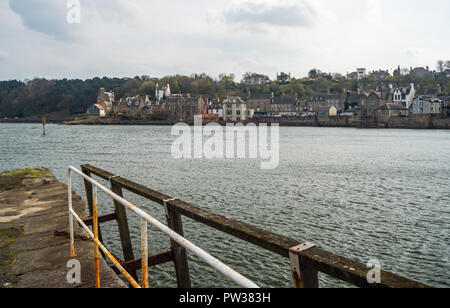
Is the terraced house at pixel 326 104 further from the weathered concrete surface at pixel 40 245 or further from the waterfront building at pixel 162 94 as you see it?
the weathered concrete surface at pixel 40 245

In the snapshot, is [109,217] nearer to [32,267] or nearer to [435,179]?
[32,267]

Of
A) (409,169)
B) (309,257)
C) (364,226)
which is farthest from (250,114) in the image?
(309,257)

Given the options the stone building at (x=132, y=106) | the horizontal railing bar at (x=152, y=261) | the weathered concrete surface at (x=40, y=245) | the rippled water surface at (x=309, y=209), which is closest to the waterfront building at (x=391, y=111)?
the rippled water surface at (x=309, y=209)

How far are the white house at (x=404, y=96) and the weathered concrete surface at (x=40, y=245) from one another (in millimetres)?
122925

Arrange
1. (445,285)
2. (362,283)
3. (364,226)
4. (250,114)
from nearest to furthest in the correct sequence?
(362,283)
(445,285)
(364,226)
(250,114)

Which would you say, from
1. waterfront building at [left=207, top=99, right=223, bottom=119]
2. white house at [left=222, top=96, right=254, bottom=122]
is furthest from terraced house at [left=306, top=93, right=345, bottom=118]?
waterfront building at [left=207, top=99, right=223, bottom=119]

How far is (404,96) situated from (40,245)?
414 ft

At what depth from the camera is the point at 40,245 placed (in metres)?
5.75

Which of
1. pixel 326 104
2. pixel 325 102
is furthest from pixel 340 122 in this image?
pixel 325 102

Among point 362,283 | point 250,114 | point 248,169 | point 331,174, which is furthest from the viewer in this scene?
point 250,114

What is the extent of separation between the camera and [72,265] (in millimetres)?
4793

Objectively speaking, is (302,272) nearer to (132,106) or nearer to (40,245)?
(40,245)

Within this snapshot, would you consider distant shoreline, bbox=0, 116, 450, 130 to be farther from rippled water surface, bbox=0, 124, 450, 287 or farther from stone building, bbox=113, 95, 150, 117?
rippled water surface, bbox=0, 124, 450, 287
